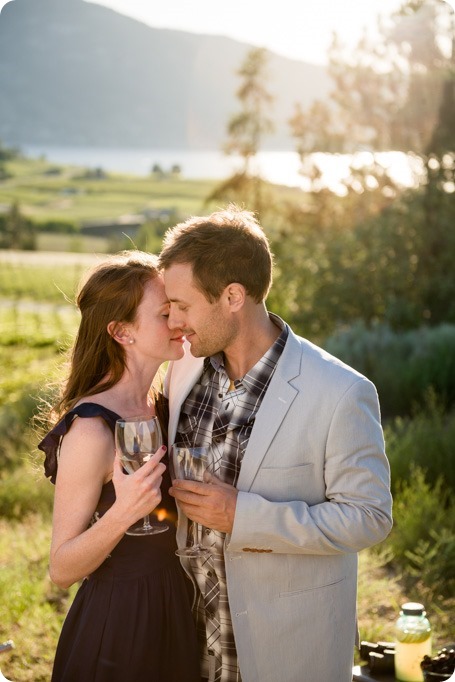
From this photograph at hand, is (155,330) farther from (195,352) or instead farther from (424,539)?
(424,539)

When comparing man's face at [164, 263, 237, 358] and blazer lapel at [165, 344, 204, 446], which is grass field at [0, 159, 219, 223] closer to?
blazer lapel at [165, 344, 204, 446]

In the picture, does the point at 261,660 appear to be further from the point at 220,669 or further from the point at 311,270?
the point at 311,270

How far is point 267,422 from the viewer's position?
259cm

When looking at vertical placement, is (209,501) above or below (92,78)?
below

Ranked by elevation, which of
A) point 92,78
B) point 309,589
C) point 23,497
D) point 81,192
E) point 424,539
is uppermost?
point 92,78

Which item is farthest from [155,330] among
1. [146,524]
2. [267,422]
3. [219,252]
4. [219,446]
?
[146,524]

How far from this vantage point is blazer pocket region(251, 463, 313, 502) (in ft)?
8.48

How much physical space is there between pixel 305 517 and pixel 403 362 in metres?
6.74

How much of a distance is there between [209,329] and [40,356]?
16115 mm

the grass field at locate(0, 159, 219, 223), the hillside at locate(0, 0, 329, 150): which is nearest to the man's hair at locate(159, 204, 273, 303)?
the grass field at locate(0, 159, 219, 223)

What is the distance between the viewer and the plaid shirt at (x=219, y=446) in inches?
107

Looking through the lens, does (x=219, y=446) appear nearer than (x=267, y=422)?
No

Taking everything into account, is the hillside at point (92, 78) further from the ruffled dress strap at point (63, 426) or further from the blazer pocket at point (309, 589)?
the blazer pocket at point (309, 589)

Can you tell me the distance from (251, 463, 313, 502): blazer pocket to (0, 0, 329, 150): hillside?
4053 centimetres
